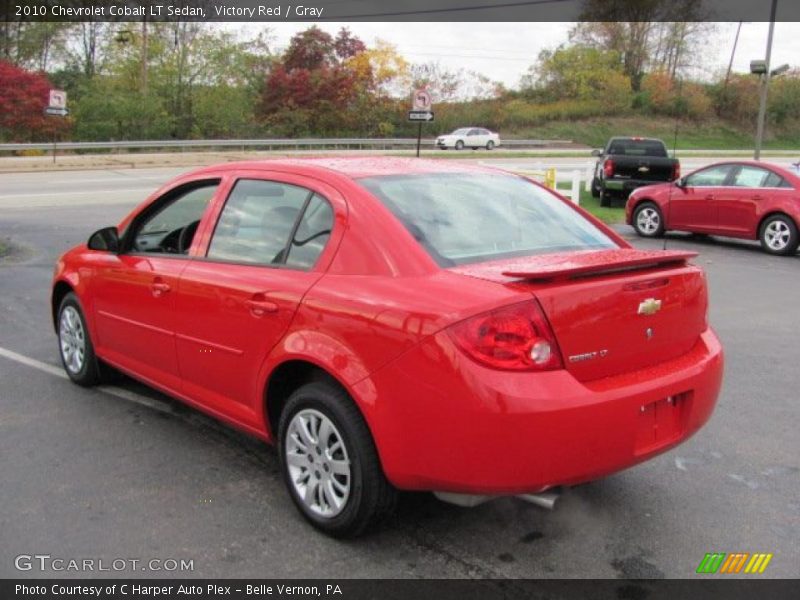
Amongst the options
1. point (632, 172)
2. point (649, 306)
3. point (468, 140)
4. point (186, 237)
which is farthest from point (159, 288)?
point (468, 140)

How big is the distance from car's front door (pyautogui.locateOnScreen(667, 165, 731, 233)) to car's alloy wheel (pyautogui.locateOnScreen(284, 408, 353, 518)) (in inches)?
459

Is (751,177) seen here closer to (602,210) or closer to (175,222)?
(602,210)

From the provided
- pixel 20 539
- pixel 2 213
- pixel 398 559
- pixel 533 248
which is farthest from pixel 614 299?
pixel 2 213

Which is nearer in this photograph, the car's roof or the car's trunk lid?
the car's trunk lid

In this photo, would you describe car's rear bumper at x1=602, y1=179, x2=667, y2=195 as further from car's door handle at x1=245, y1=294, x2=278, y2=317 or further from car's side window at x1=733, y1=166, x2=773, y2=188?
car's door handle at x1=245, y1=294, x2=278, y2=317

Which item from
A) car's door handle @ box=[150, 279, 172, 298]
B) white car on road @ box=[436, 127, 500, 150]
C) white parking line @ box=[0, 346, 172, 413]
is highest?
white car on road @ box=[436, 127, 500, 150]

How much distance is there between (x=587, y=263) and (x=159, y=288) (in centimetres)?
238

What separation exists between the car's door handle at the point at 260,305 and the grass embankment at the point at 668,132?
5450 centimetres

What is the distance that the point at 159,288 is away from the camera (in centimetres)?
444

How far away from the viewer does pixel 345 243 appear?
3559mm

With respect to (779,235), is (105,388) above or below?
below

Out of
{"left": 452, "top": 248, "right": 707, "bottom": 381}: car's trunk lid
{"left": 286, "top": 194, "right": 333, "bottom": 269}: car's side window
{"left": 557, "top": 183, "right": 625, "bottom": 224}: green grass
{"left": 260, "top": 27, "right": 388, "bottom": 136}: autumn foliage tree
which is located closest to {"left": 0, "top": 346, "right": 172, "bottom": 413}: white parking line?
{"left": 286, "top": 194, "right": 333, "bottom": 269}: car's side window

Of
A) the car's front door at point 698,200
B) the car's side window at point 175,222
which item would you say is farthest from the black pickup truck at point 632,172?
the car's side window at point 175,222

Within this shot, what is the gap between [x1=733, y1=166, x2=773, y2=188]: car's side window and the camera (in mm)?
13148
